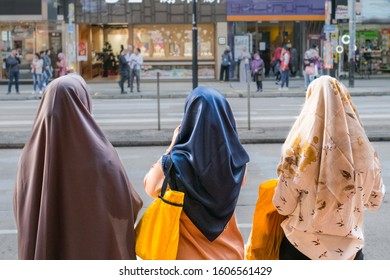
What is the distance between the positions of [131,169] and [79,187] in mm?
7342

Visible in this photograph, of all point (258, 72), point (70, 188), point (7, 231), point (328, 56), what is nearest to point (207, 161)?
point (70, 188)

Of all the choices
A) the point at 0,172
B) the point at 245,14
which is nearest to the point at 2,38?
the point at 245,14

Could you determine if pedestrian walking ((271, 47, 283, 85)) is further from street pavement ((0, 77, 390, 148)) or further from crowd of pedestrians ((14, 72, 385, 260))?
crowd of pedestrians ((14, 72, 385, 260))

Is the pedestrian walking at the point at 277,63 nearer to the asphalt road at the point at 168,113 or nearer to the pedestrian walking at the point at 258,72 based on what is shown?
the pedestrian walking at the point at 258,72

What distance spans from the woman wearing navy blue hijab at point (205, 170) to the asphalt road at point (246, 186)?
2.87 metres

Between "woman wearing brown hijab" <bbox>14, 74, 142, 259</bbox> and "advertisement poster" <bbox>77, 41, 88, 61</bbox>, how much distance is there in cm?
2839

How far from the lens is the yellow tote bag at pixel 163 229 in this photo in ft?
10.9

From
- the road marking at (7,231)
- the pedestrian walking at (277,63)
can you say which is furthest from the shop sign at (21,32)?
the road marking at (7,231)

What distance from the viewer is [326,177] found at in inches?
133

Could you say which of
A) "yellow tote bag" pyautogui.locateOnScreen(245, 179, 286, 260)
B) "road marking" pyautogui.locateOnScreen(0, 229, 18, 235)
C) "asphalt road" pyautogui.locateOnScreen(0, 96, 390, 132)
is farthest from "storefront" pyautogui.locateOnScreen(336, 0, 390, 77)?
"yellow tote bag" pyautogui.locateOnScreen(245, 179, 286, 260)

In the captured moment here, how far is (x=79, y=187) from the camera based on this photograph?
3.18 m

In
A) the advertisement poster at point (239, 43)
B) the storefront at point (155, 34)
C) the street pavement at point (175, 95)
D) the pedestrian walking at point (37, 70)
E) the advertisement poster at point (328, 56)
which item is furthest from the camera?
the advertisement poster at point (239, 43)

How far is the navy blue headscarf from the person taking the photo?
131 inches
